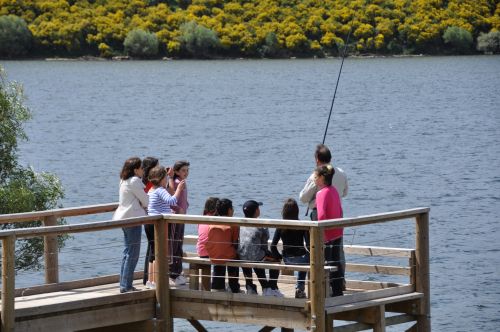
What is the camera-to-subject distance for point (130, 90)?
316 feet

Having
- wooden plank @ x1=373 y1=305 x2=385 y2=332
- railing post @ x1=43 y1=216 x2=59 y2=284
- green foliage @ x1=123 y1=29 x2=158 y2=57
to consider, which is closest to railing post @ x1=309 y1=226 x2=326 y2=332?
wooden plank @ x1=373 y1=305 x2=385 y2=332

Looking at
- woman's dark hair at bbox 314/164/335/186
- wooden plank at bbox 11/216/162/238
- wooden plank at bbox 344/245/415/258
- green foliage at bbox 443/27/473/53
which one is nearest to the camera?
wooden plank at bbox 11/216/162/238

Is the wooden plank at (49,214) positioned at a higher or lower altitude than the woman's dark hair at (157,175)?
lower

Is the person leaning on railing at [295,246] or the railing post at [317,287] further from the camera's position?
the person leaning on railing at [295,246]

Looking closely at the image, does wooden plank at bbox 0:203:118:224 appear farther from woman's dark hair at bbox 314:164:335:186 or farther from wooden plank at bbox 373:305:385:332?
wooden plank at bbox 373:305:385:332

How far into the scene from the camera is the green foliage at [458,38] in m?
120

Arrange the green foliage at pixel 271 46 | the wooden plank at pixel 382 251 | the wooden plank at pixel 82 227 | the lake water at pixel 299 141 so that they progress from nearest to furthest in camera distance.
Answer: the wooden plank at pixel 82 227 < the wooden plank at pixel 382 251 < the lake water at pixel 299 141 < the green foliage at pixel 271 46

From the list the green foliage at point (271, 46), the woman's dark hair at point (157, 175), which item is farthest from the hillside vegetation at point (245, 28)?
the woman's dark hair at point (157, 175)

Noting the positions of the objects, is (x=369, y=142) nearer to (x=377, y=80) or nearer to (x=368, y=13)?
(x=377, y=80)

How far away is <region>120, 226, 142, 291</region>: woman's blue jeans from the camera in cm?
1336

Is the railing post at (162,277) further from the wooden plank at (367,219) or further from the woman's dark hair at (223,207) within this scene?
the wooden plank at (367,219)

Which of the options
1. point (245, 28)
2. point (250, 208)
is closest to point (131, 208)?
point (250, 208)

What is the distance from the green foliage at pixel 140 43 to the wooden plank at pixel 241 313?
111327 mm

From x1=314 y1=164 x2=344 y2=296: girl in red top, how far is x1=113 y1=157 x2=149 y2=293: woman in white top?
1825 mm
